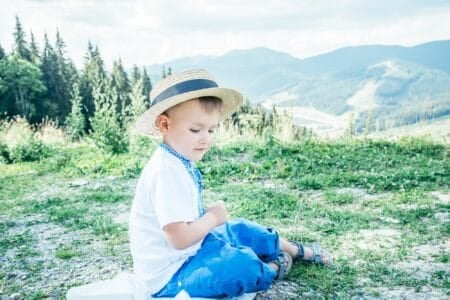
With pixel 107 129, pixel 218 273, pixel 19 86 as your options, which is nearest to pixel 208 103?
pixel 218 273

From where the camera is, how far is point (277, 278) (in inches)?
124

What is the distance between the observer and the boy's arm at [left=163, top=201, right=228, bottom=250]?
94.5 inches

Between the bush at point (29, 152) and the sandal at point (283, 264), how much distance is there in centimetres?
664

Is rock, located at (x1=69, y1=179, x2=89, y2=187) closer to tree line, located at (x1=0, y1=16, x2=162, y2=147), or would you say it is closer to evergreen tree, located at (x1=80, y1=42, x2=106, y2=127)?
tree line, located at (x1=0, y1=16, x2=162, y2=147)

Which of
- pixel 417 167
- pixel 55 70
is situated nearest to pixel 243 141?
pixel 417 167

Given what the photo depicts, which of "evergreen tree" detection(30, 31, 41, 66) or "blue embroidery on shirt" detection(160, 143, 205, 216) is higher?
"evergreen tree" detection(30, 31, 41, 66)

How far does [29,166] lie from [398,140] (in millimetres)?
6557

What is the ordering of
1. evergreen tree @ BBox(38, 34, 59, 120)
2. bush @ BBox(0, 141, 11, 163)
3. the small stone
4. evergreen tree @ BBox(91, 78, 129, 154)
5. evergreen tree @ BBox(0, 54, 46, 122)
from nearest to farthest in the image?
the small stone < evergreen tree @ BBox(91, 78, 129, 154) < bush @ BBox(0, 141, 11, 163) < evergreen tree @ BBox(0, 54, 46, 122) < evergreen tree @ BBox(38, 34, 59, 120)

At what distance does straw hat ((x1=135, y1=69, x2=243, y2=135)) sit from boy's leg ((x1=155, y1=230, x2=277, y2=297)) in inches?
32.2

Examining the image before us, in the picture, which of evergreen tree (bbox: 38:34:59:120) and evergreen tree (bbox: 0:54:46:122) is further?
evergreen tree (bbox: 38:34:59:120)

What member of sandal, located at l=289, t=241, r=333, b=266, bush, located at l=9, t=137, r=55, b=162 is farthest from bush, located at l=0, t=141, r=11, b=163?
sandal, located at l=289, t=241, r=333, b=266

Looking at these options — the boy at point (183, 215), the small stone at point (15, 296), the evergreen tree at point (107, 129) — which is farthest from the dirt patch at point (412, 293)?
the evergreen tree at point (107, 129)

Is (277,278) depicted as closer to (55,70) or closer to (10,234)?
(10,234)

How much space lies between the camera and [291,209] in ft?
15.7
